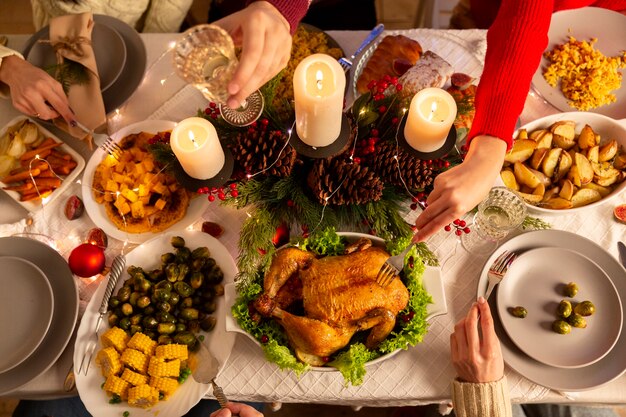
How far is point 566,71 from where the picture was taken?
4.42 ft

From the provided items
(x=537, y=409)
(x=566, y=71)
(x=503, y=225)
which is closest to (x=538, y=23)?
(x=566, y=71)

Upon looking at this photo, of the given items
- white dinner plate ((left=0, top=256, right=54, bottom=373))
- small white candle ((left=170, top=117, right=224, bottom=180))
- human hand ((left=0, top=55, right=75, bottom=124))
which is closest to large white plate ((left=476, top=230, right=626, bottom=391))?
small white candle ((left=170, top=117, right=224, bottom=180))

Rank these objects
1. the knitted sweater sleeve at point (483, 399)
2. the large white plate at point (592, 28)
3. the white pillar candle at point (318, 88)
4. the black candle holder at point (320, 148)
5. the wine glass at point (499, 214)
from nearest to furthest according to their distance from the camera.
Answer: the white pillar candle at point (318, 88) → the black candle holder at point (320, 148) → the knitted sweater sleeve at point (483, 399) → the wine glass at point (499, 214) → the large white plate at point (592, 28)

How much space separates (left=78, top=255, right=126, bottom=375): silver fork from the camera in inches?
45.0

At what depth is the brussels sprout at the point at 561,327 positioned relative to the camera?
1.14 m

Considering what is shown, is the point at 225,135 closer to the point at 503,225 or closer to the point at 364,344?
the point at 364,344

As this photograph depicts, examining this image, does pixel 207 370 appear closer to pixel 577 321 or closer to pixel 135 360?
pixel 135 360

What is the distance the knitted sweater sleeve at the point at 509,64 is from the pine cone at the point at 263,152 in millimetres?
457

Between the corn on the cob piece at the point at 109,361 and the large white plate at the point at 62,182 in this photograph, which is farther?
the large white plate at the point at 62,182

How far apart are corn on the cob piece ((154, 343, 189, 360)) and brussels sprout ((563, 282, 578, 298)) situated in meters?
0.96

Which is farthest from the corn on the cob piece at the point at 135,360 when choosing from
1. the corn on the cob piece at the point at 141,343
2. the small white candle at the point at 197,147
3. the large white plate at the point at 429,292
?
the small white candle at the point at 197,147

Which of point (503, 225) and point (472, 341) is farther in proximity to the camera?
point (503, 225)

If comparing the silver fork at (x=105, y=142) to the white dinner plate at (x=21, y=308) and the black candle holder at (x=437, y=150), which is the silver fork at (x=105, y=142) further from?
the black candle holder at (x=437, y=150)

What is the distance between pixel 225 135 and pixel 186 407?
66 cm
